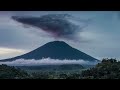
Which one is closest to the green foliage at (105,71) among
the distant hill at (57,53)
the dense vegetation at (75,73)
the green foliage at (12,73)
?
the dense vegetation at (75,73)

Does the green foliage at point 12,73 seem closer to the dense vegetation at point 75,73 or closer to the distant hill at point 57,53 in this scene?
the dense vegetation at point 75,73

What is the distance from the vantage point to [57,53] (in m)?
3.85

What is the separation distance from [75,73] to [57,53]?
302 millimetres

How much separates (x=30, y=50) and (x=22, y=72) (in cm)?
26

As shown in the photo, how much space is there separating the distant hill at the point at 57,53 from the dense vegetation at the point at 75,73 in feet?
0.41

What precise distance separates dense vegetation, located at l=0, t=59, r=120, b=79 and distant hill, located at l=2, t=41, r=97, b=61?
125mm

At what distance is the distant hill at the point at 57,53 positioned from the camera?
3.80 meters

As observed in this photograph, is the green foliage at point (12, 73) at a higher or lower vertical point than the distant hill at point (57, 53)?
lower

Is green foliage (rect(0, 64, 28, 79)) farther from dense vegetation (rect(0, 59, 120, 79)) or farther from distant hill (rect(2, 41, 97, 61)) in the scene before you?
distant hill (rect(2, 41, 97, 61))

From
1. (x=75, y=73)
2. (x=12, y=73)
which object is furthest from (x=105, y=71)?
(x=12, y=73)

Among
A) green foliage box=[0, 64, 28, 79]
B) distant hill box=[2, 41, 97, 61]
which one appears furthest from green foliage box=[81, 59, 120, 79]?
green foliage box=[0, 64, 28, 79]

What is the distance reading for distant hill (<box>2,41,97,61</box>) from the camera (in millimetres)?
3797
